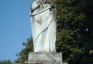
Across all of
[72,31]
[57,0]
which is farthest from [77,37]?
[57,0]

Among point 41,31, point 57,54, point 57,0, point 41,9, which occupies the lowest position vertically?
point 57,54

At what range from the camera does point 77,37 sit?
26641 mm

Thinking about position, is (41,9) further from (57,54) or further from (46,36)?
(57,54)

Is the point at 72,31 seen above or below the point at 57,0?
below

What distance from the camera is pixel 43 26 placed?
36.4ft

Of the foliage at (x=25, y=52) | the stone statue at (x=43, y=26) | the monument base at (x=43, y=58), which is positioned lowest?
the foliage at (x=25, y=52)

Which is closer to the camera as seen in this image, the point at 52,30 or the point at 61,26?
the point at 52,30

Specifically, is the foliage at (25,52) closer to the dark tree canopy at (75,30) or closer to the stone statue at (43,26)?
the dark tree canopy at (75,30)

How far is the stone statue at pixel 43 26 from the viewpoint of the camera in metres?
11.1

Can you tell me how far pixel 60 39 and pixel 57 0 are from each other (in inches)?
159

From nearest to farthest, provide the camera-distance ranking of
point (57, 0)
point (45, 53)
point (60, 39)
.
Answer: point (45, 53), point (60, 39), point (57, 0)

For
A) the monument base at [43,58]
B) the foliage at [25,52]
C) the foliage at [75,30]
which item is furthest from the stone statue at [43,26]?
the foliage at [25,52]

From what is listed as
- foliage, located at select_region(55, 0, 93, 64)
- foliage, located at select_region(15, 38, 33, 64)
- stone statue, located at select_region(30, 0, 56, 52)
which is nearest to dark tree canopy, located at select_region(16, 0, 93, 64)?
foliage, located at select_region(55, 0, 93, 64)

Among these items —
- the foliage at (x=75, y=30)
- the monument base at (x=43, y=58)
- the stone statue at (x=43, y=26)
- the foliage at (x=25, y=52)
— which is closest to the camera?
the monument base at (x=43, y=58)
